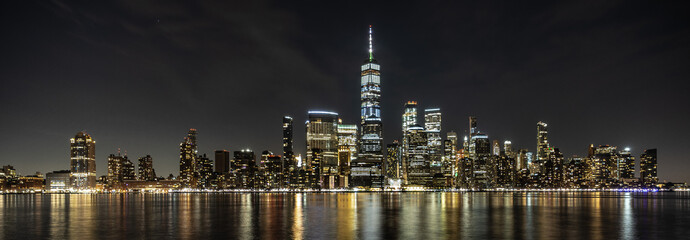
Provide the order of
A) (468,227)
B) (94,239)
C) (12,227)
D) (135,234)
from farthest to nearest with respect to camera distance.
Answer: (12,227), (468,227), (135,234), (94,239)

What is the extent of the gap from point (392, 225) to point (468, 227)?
26.2 ft

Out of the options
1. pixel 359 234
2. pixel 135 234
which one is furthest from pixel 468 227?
pixel 135 234

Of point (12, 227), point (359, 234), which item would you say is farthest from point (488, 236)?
point (12, 227)

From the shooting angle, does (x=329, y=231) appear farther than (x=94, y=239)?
Yes

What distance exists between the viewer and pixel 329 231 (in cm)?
5234

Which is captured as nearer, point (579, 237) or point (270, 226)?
point (579, 237)

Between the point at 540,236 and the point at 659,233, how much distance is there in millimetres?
13370

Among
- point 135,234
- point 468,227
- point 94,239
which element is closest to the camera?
point 94,239

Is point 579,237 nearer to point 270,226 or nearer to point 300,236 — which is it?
point 300,236

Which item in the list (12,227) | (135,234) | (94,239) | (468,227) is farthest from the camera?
(12,227)

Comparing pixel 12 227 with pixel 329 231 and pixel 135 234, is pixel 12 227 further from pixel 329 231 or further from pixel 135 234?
pixel 329 231

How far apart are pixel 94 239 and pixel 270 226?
17319 mm

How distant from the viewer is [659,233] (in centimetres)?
5291

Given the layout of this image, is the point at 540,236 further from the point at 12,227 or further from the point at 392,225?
the point at 12,227
